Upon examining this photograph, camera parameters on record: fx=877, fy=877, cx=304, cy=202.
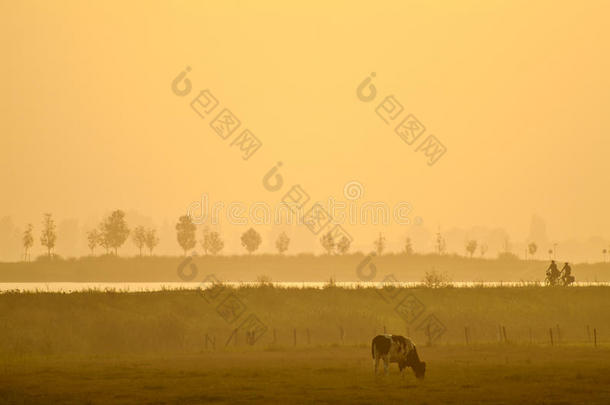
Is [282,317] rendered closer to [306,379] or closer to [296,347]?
[296,347]

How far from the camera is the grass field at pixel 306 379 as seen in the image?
35500mm

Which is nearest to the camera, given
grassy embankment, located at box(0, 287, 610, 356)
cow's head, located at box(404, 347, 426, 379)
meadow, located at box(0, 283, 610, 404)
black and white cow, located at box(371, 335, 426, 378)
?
meadow, located at box(0, 283, 610, 404)

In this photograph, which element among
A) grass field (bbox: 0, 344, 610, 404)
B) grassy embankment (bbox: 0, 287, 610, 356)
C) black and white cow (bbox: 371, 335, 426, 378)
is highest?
grassy embankment (bbox: 0, 287, 610, 356)

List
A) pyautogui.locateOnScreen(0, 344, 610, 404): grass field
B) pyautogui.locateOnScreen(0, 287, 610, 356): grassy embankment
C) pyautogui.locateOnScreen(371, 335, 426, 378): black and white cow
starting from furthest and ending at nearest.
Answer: pyautogui.locateOnScreen(0, 287, 610, 356): grassy embankment < pyautogui.locateOnScreen(371, 335, 426, 378): black and white cow < pyautogui.locateOnScreen(0, 344, 610, 404): grass field

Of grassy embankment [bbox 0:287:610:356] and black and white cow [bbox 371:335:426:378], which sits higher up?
grassy embankment [bbox 0:287:610:356]

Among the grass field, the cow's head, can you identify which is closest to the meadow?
the grass field

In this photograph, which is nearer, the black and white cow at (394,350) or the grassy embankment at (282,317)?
the black and white cow at (394,350)

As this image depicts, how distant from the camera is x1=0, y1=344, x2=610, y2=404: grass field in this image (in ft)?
116

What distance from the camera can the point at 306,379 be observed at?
139 feet

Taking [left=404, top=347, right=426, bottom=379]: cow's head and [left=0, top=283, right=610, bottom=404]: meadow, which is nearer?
[left=0, top=283, right=610, bottom=404]: meadow

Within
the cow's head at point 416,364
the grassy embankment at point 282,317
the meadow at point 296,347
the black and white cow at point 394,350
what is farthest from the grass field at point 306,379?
the grassy embankment at point 282,317

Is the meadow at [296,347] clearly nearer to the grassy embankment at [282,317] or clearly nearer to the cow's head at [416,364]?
the grassy embankment at [282,317]

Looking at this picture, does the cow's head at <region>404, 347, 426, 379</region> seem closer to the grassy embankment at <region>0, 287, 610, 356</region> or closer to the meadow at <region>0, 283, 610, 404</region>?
the meadow at <region>0, 283, 610, 404</region>

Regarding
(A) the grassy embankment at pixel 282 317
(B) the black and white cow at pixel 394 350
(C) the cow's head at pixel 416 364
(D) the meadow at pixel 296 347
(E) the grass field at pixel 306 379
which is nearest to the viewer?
(E) the grass field at pixel 306 379
